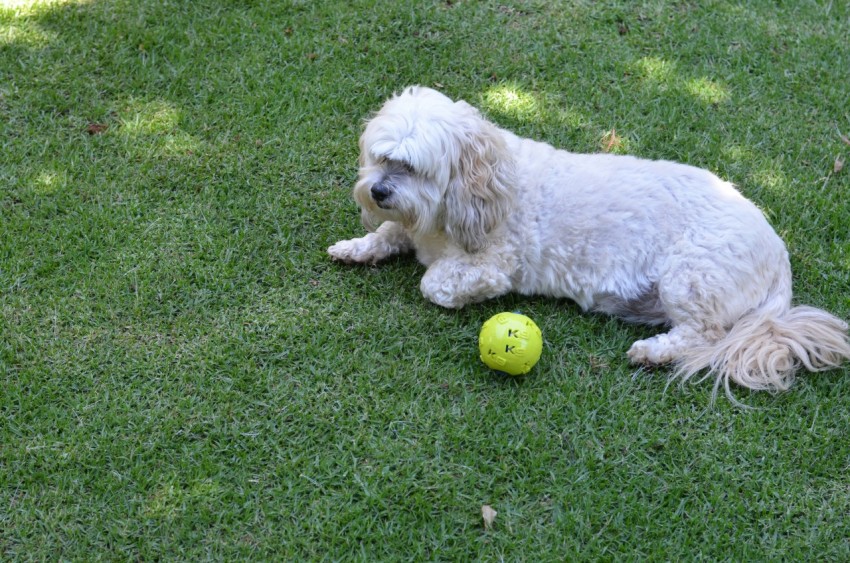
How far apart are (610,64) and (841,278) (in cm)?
215

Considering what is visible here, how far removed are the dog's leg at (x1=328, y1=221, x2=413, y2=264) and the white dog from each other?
91mm

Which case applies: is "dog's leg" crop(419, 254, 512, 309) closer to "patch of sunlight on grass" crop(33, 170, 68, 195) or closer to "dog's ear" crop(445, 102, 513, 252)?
"dog's ear" crop(445, 102, 513, 252)

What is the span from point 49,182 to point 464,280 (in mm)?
2481

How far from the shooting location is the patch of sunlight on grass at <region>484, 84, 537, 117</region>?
4977 millimetres

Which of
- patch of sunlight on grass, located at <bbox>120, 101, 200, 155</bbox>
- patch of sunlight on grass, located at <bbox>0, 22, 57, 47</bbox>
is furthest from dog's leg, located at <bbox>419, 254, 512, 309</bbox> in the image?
patch of sunlight on grass, located at <bbox>0, 22, 57, 47</bbox>

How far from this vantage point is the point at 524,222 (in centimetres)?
383

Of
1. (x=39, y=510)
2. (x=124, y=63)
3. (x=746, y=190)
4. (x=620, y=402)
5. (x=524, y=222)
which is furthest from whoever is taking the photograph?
(x=124, y=63)

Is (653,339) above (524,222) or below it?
below

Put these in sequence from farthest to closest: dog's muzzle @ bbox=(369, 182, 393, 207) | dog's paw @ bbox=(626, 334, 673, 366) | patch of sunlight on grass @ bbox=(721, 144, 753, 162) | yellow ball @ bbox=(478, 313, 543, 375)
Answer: patch of sunlight on grass @ bbox=(721, 144, 753, 162), dog's paw @ bbox=(626, 334, 673, 366), dog's muzzle @ bbox=(369, 182, 393, 207), yellow ball @ bbox=(478, 313, 543, 375)

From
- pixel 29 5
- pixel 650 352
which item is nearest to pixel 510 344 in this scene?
pixel 650 352

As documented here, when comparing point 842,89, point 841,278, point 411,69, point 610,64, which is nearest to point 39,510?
point 411,69

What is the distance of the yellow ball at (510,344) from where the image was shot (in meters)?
3.39

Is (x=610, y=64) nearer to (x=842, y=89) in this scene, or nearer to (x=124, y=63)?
(x=842, y=89)

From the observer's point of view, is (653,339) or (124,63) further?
(124,63)
